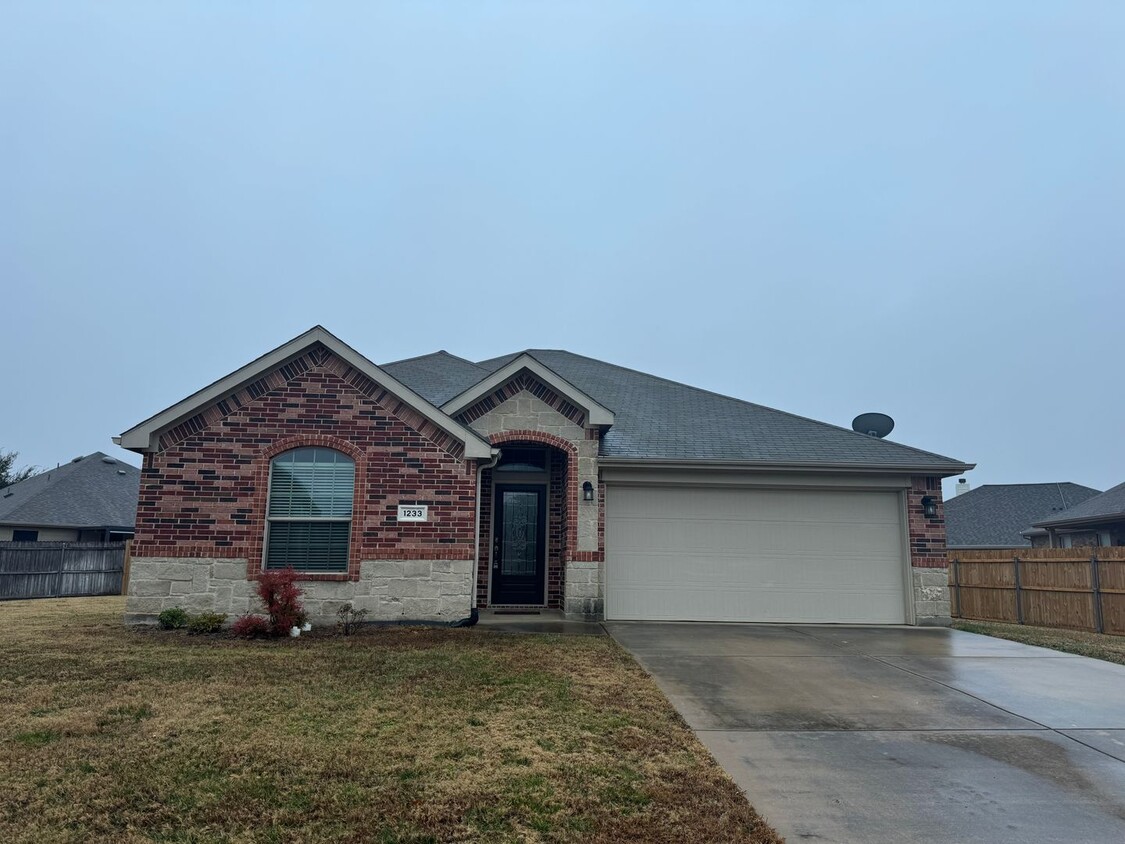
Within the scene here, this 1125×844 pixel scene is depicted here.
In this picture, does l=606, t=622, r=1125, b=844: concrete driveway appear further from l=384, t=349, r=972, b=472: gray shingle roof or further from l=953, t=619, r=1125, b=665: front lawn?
l=384, t=349, r=972, b=472: gray shingle roof

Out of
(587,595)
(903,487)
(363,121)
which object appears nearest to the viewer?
(587,595)

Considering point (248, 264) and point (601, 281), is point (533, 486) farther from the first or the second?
point (248, 264)

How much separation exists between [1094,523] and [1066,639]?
13186 millimetres

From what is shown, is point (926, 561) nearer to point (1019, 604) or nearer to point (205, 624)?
point (1019, 604)

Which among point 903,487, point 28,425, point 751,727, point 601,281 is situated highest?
point 601,281

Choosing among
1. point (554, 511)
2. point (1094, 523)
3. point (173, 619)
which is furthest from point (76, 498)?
point (1094, 523)

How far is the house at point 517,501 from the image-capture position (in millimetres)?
10156

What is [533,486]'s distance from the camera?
13.3 m

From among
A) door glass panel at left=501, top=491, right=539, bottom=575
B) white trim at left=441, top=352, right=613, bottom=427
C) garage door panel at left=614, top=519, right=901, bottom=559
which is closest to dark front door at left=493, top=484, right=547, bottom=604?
door glass panel at left=501, top=491, right=539, bottom=575

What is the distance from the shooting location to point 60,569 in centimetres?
1789

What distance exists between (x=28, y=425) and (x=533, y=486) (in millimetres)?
106517

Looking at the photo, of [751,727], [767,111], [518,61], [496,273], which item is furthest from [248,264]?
[751,727]

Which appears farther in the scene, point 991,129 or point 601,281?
point 601,281

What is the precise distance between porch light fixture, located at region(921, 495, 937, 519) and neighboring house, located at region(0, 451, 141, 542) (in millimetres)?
22586
